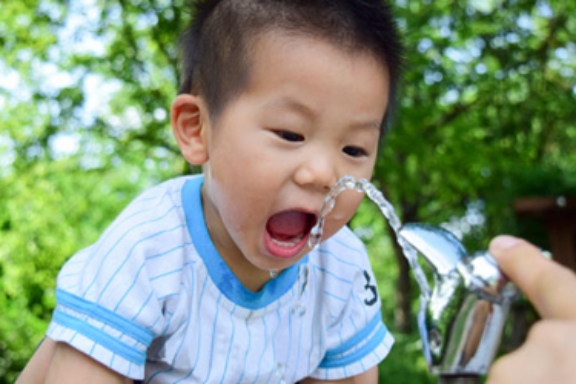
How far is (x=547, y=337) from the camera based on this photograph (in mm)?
577

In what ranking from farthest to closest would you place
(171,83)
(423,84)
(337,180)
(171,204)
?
1. (171,83)
2. (423,84)
3. (171,204)
4. (337,180)

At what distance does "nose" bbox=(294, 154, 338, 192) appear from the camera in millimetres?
1300

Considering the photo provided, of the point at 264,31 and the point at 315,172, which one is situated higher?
the point at 264,31

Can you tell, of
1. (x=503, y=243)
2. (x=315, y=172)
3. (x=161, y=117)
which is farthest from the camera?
(x=161, y=117)

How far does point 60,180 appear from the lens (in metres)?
8.73

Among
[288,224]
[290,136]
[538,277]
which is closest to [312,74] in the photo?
[290,136]

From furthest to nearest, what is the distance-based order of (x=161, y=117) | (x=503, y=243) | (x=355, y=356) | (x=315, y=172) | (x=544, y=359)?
(x=161, y=117) → (x=355, y=356) → (x=315, y=172) → (x=503, y=243) → (x=544, y=359)

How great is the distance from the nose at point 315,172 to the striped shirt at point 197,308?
377mm

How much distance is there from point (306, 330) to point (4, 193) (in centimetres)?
626

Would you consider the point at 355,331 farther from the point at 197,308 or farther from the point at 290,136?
the point at 290,136

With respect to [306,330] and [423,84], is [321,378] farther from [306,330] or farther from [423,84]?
[423,84]

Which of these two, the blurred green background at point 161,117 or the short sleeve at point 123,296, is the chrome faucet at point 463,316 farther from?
the blurred green background at point 161,117

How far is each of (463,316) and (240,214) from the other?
687 millimetres

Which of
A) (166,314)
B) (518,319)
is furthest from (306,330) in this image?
(518,319)
